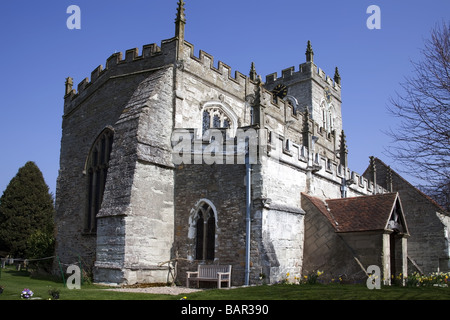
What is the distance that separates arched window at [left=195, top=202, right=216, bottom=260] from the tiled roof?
353cm

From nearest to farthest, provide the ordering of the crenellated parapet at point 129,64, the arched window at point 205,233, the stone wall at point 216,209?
the stone wall at point 216,209 → the arched window at point 205,233 → the crenellated parapet at point 129,64

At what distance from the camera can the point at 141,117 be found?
14523 mm

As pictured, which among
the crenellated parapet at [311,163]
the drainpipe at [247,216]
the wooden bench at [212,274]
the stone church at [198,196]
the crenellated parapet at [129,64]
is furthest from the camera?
the crenellated parapet at [129,64]

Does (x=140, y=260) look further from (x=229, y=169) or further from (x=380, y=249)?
(x=380, y=249)

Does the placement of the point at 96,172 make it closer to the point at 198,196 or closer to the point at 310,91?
the point at 198,196

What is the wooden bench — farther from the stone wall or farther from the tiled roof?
the tiled roof

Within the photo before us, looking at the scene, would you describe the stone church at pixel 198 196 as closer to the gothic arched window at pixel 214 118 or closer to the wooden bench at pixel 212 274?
the gothic arched window at pixel 214 118

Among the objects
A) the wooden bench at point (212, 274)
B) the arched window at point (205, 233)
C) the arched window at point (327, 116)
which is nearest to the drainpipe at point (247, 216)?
the wooden bench at point (212, 274)

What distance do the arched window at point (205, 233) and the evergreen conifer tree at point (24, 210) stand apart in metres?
17.7

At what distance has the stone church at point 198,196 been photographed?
43.0 ft

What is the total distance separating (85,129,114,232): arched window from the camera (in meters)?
17.4

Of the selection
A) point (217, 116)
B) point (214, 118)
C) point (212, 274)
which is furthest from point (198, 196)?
point (217, 116)

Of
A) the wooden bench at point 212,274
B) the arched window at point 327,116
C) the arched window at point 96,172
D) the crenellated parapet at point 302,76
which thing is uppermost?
the crenellated parapet at point 302,76
